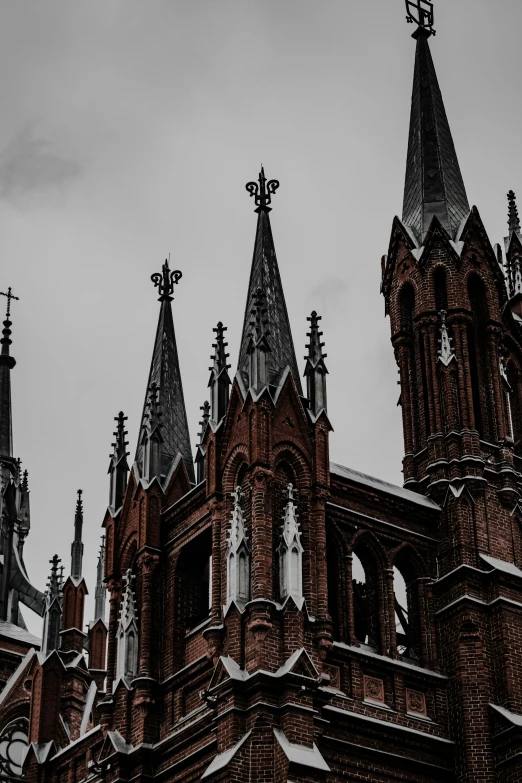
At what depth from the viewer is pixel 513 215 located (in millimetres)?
55688

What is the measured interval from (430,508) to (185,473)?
6.62m

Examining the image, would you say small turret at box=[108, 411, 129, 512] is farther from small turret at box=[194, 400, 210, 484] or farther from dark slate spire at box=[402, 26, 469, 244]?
dark slate spire at box=[402, 26, 469, 244]

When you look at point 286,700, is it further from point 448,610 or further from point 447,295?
point 447,295

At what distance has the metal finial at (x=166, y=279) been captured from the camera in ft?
160

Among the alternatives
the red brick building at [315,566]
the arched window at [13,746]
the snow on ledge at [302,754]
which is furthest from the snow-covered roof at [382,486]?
the arched window at [13,746]

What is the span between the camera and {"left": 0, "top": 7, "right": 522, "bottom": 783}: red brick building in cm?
3650

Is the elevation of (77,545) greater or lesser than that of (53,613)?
greater

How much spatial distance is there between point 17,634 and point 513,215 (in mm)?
21693

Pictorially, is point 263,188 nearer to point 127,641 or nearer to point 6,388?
point 127,641

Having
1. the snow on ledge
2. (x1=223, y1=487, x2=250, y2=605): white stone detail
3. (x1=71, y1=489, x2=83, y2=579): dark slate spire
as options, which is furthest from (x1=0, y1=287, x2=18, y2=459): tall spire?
the snow on ledge

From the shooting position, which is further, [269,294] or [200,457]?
[200,457]

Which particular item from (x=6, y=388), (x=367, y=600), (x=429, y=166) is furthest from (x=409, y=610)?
(x=6, y=388)

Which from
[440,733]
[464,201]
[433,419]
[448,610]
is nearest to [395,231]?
[464,201]

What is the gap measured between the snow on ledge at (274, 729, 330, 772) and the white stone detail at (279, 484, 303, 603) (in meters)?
3.24
